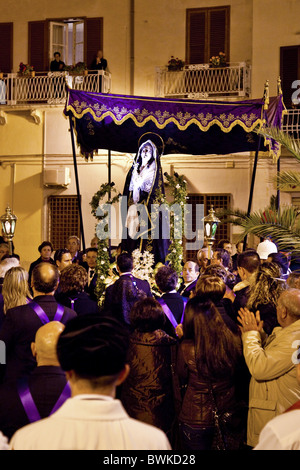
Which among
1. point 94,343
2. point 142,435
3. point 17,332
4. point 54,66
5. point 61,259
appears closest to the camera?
point 142,435

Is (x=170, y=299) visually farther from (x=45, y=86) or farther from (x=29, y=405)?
(x=45, y=86)

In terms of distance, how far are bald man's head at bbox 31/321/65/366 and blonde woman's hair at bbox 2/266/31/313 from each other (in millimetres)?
1439

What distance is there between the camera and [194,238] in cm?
1750

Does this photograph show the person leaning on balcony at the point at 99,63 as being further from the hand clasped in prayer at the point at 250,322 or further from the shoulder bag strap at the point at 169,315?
the hand clasped in prayer at the point at 250,322

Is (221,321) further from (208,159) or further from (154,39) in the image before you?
(154,39)

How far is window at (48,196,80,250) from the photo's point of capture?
18375 mm

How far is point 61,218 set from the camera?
18.4 metres

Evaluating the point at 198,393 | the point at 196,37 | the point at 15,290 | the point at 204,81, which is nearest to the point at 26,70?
the point at 196,37

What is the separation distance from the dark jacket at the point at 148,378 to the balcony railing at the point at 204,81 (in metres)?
13.0

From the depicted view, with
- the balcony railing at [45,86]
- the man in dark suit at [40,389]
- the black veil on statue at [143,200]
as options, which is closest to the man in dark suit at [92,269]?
the black veil on statue at [143,200]

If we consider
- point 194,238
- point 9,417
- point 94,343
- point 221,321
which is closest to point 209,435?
point 221,321

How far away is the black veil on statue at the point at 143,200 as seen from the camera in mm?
10359

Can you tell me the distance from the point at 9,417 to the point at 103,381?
1.85 m

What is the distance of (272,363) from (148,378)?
1.19m
